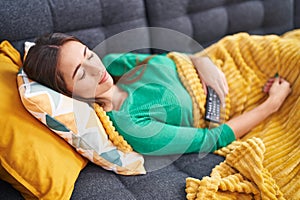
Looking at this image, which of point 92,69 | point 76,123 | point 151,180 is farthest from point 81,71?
point 151,180

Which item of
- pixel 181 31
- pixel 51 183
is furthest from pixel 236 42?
pixel 51 183

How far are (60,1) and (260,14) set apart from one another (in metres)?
1.06

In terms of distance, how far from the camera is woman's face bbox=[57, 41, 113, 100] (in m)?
1.18

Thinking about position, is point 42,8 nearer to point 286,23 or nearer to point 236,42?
point 236,42

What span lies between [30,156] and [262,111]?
0.84 m

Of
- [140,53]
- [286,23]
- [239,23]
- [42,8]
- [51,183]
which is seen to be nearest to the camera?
[51,183]

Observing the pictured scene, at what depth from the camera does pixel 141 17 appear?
165 cm

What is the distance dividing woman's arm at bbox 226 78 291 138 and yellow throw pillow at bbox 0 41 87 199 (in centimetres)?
62

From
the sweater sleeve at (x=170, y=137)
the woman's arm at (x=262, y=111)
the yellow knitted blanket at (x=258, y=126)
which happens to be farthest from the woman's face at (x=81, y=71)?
the woman's arm at (x=262, y=111)

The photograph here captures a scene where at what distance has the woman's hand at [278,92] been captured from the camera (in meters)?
1.42

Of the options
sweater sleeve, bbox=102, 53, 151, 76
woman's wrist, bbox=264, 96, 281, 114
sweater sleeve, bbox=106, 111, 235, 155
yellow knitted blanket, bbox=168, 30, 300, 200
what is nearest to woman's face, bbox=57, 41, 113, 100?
sweater sleeve, bbox=106, 111, 235, 155

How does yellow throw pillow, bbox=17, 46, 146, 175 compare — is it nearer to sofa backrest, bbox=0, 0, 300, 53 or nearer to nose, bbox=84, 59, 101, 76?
nose, bbox=84, 59, 101, 76

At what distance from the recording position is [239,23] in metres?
1.92

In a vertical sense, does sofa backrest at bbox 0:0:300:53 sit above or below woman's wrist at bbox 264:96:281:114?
above
